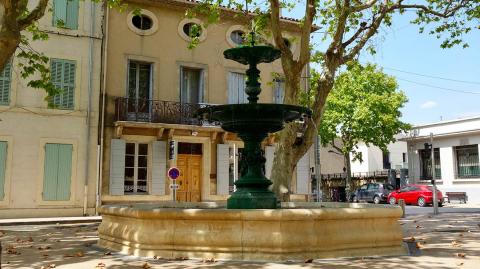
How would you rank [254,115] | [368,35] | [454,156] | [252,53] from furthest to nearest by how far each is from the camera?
[454,156]
[368,35]
[252,53]
[254,115]

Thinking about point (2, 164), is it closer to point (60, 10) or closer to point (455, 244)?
point (60, 10)

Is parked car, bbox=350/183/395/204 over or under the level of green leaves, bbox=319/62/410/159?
under

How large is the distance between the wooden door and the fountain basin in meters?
13.2

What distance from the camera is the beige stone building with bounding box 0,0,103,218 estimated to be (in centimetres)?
1734

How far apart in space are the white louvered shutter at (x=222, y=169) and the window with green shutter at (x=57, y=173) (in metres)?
6.04

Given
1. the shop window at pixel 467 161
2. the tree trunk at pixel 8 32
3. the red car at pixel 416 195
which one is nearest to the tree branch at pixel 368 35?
the tree trunk at pixel 8 32

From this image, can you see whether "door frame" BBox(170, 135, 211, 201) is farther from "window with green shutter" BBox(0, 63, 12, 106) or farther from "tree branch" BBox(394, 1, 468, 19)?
"tree branch" BBox(394, 1, 468, 19)

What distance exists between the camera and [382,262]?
6398mm

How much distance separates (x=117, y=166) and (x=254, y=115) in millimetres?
12000

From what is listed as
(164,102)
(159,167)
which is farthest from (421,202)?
(164,102)

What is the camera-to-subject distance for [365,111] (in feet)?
105

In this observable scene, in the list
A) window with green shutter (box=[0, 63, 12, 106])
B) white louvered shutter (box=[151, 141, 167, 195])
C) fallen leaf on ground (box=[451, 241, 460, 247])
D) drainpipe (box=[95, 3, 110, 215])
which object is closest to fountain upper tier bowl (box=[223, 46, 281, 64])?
fallen leaf on ground (box=[451, 241, 460, 247])

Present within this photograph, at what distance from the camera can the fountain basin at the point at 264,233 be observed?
6.38 metres

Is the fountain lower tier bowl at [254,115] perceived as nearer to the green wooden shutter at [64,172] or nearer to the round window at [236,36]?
the green wooden shutter at [64,172]
